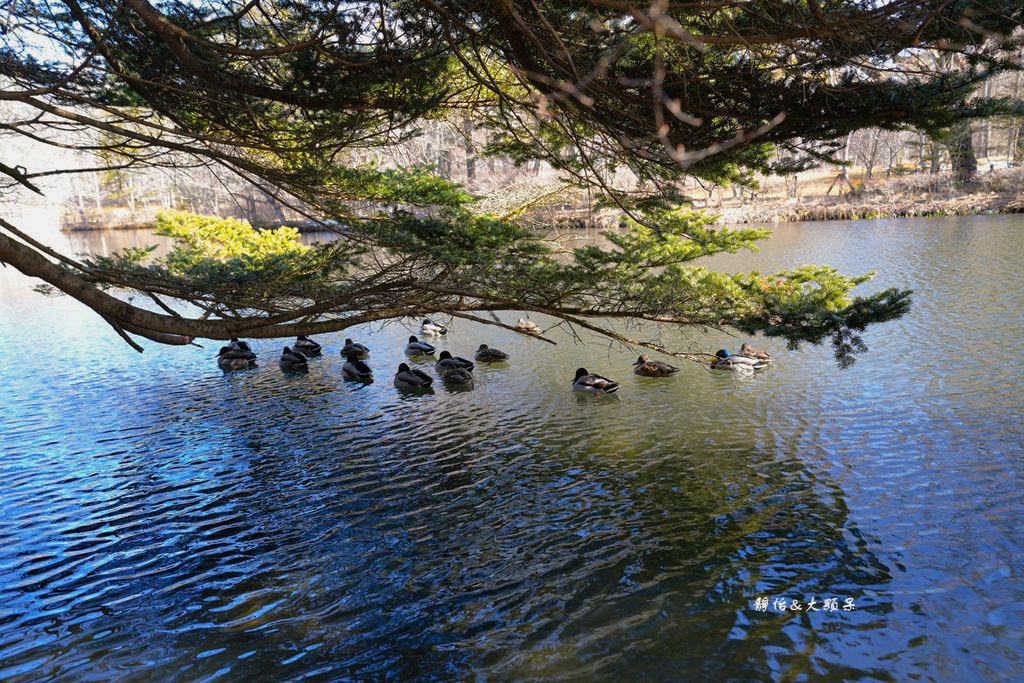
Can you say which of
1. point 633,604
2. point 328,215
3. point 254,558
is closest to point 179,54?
point 328,215

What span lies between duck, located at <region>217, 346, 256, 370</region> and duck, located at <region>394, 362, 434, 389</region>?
12.2ft

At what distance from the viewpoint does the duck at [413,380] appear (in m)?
11.8

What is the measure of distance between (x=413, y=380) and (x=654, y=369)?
399 centimetres

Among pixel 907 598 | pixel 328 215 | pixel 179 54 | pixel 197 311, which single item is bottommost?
pixel 907 598

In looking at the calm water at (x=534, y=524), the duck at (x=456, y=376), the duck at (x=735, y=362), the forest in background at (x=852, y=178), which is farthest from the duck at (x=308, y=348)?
the forest in background at (x=852, y=178)

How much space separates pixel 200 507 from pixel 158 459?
1962mm

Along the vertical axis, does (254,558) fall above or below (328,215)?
below

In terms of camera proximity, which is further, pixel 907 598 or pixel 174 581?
pixel 174 581

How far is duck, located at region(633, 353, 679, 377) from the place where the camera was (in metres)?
11.4

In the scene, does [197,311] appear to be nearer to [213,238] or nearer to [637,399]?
[213,238]

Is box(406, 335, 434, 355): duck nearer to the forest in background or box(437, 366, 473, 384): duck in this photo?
box(437, 366, 473, 384): duck

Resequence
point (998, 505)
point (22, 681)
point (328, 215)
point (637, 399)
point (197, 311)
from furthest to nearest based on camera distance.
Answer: point (197, 311) → point (637, 399) → point (328, 215) → point (998, 505) → point (22, 681)

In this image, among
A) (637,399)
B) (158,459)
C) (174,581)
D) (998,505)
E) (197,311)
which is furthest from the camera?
(197,311)

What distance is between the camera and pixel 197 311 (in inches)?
779
